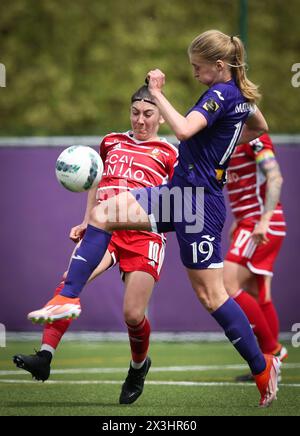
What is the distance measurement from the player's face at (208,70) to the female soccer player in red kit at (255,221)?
2.45 metres

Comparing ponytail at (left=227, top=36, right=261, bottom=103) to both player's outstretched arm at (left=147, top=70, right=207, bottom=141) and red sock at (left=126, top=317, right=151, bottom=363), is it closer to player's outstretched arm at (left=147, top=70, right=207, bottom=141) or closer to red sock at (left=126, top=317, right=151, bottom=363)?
player's outstretched arm at (left=147, top=70, right=207, bottom=141)

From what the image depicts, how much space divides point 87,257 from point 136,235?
115cm

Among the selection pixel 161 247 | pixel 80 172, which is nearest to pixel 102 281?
pixel 161 247

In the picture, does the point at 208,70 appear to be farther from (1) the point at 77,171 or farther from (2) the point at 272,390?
(2) the point at 272,390

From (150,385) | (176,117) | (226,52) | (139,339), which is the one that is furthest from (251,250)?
(176,117)

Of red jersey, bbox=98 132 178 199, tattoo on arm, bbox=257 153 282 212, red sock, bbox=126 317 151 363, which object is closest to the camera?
red sock, bbox=126 317 151 363

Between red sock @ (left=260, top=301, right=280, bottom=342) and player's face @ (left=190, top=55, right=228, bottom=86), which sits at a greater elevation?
player's face @ (left=190, top=55, right=228, bottom=86)

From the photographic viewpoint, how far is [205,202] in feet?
21.9

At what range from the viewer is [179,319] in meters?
12.2

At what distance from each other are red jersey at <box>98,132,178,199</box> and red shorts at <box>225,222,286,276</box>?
1933mm

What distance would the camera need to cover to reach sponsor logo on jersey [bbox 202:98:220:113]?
6547 millimetres

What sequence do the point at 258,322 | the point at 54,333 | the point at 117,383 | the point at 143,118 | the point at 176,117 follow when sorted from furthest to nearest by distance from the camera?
the point at 258,322 < the point at 117,383 < the point at 143,118 < the point at 54,333 < the point at 176,117

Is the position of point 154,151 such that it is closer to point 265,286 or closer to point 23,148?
point 265,286

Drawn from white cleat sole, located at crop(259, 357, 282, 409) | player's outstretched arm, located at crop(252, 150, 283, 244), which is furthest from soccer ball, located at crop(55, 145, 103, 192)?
player's outstretched arm, located at crop(252, 150, 283, 244)
